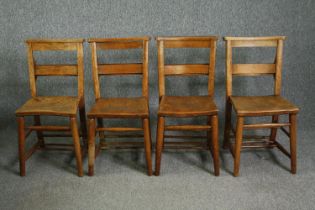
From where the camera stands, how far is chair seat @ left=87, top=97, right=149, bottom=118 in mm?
2180

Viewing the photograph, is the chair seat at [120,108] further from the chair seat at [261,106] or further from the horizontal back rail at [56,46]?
the chair seat at [261,106]

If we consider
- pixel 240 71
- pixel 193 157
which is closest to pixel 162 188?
pixel 193 157

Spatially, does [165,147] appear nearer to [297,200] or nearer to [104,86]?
[104,86]

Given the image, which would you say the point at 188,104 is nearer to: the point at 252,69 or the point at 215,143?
the point at 215,143

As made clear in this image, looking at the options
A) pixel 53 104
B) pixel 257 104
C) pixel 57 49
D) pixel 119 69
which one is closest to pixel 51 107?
pixel 53 104

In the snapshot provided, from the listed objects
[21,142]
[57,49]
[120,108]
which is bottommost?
[21,142]

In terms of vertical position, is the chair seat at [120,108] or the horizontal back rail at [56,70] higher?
the horizontal back rail at [56,70]

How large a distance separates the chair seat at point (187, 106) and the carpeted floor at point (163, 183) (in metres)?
0.46

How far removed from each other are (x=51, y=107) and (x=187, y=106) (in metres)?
Result: 0.91

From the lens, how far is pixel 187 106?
7.39ft

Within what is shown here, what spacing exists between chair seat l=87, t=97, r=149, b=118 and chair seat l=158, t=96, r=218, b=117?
13cm

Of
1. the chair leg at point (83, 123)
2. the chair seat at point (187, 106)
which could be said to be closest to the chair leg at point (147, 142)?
the chair seat at point (187, 106)

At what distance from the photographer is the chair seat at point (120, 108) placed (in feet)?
7.15

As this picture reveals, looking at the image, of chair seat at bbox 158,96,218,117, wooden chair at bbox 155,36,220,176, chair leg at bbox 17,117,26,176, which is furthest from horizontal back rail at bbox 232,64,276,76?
chair leg at bbox 17,117,26,176
